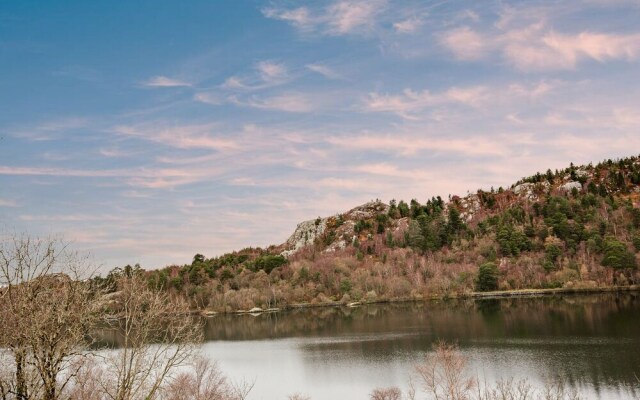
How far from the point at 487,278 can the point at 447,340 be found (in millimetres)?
85758

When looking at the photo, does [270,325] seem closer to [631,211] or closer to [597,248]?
[597,248]

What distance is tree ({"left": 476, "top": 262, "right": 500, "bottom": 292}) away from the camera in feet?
543

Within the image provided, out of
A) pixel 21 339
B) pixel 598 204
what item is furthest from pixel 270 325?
pixel 598 204

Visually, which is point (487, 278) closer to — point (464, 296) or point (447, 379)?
point (464, 296)

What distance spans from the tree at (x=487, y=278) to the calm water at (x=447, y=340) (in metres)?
20.1

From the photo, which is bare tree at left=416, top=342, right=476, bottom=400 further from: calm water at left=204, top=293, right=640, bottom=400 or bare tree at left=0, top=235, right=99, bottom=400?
Result: bare tree at left=0, top=235, right=99, bottom=400

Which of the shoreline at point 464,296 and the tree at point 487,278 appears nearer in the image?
the shoreline at point 464,296

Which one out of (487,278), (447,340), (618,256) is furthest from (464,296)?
(447,340)

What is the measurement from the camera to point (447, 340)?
87500 mm

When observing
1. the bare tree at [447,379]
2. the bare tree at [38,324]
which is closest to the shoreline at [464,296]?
the bare tree at [447,379]

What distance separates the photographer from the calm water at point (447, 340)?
6038cm

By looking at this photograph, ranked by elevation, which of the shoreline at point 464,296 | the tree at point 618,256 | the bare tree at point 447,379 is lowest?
the shoreline at point 464,296

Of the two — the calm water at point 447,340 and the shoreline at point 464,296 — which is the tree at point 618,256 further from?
the calm water at point 447,340

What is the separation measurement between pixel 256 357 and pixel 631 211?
6089 inches
